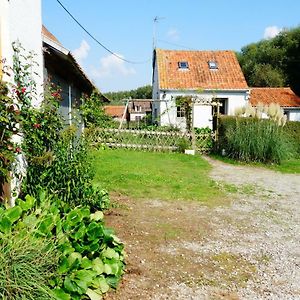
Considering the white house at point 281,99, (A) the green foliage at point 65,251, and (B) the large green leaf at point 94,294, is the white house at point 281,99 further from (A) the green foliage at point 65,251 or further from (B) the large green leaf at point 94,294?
(B) the large green leaf at point 94,294

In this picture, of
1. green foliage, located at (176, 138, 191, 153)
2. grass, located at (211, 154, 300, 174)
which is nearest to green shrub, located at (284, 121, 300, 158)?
grass, located at (211, 154, 300, 174)

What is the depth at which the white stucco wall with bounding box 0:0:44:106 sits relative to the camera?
4059 millimetres

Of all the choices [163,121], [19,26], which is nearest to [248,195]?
[19,26]

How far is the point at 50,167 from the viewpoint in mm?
4715

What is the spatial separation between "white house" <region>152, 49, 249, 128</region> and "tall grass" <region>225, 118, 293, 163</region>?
10311mm

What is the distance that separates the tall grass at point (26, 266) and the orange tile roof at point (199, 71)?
69.2ft

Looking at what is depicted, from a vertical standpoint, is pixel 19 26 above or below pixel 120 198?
above

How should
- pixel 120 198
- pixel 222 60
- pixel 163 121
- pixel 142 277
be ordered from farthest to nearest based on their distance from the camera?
pixel 222 60 < pixel 163 121 < pixel 120 198 < pixel 142 277

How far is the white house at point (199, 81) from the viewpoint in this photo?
2341 centimetres

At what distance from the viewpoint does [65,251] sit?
3029 mm

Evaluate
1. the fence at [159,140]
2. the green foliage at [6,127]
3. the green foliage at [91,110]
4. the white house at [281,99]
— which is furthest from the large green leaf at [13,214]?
the white house at [281,99]

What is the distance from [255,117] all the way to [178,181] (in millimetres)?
5138

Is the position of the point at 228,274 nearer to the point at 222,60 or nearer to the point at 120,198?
the point at 120,198

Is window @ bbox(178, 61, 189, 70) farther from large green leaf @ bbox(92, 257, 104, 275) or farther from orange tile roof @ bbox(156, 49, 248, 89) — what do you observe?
large green leaf @ bbox(92, 257, 104, 275)
